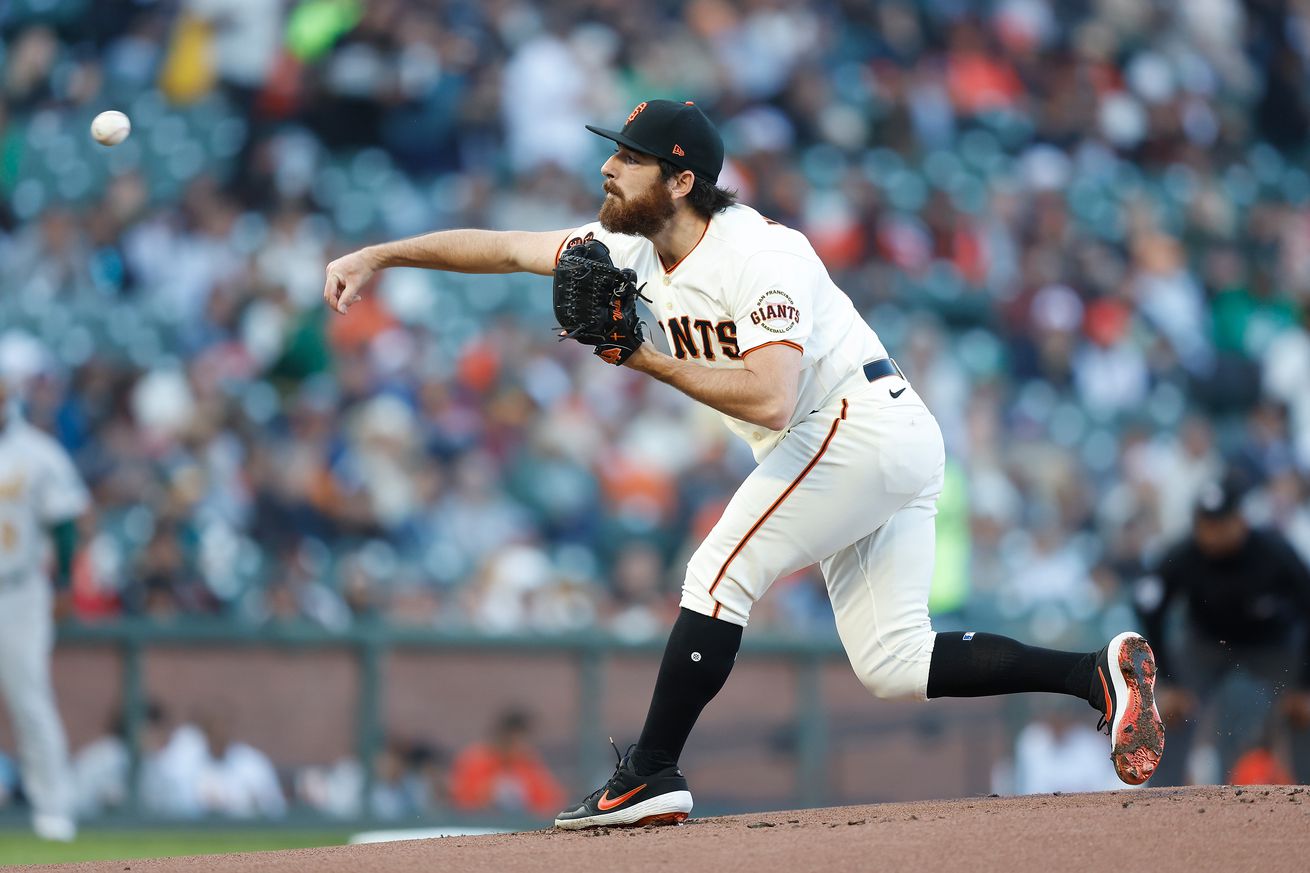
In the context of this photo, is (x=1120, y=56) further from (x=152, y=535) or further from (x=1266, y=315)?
(x=152, y=535)

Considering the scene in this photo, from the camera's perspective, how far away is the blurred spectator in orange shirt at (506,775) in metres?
8.85

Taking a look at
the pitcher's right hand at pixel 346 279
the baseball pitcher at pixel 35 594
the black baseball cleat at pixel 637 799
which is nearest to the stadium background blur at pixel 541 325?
the baseball pitcher at pixel 35 594

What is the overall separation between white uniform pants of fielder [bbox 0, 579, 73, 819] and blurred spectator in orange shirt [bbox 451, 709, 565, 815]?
195 centimetres

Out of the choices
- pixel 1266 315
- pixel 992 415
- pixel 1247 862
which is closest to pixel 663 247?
pixel 1247 862

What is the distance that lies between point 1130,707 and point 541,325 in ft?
22.8

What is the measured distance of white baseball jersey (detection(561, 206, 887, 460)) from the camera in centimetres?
427

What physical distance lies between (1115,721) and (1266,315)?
9273 mm

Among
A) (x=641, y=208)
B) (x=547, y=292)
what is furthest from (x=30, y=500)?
(x=641, y=208)

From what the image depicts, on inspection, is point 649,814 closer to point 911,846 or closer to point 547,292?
point 911,846

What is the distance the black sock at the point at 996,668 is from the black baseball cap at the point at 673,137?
1.43 metres

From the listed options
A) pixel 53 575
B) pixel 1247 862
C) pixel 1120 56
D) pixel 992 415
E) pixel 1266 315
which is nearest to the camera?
pixel 1247 862

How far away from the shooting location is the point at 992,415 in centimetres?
1123

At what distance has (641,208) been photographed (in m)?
4.41

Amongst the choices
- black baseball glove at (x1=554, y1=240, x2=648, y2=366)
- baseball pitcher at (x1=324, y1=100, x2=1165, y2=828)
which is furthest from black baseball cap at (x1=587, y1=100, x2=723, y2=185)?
black baseball glove at (x1=554, y1=240, x2=648, y2=366)
